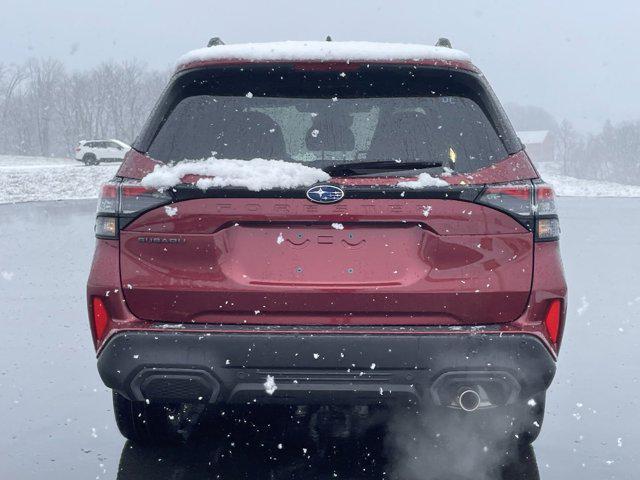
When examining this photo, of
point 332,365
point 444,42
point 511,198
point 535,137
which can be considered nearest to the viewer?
point 332,365

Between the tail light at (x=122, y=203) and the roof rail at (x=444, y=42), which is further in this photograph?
the roof rail at (x=444, y=42)

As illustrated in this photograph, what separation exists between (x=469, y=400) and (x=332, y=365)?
56 centimetres

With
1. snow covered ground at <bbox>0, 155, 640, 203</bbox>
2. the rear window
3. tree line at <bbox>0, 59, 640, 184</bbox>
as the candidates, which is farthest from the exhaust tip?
tree line at <bbox>0, 59, 640, 184</bbox>

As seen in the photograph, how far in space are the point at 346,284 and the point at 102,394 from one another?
254cm

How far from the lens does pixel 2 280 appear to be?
994 cm

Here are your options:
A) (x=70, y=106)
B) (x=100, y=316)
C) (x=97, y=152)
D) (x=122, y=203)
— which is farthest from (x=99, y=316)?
(x=70, y=106)

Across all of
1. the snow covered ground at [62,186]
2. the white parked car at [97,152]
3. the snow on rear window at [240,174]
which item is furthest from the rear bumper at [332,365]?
the white parked car at [97,152]

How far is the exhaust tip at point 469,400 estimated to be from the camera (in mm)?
3363

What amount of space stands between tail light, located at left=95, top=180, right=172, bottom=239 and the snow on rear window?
4 centimetres

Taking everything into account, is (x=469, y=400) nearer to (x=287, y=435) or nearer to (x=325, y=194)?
(x=325, y=194)

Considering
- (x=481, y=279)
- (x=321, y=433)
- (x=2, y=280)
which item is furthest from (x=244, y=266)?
(x=2, y=280)

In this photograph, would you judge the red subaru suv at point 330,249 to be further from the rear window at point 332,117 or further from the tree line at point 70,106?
the tree line at point 70,106

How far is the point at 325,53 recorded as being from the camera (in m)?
3.51

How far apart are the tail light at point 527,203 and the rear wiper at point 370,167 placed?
0.81 ft
